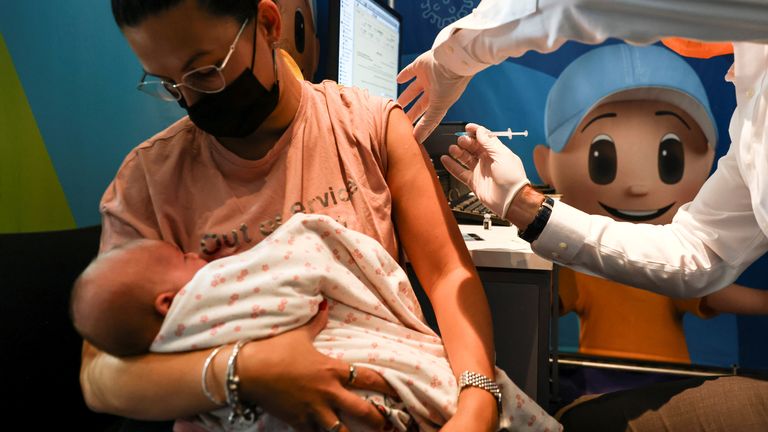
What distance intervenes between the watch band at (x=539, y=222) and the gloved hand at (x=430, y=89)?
0.37 metres

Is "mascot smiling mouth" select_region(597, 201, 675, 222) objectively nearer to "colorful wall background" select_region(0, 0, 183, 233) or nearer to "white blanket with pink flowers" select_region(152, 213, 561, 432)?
"white blanket with pink flowers" select_region(152, 213, 561, 432)

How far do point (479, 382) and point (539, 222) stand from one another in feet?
1.35

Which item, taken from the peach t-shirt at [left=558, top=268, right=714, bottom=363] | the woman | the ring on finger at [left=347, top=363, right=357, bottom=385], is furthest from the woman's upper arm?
the peach t-shirt at [left=558, top=268, right=714, bottom=363]

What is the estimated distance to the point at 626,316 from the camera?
2.50m

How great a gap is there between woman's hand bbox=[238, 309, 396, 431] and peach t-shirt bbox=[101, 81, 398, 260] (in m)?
0.28

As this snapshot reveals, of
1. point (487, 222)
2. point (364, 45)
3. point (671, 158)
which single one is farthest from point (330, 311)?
point (671, 158)

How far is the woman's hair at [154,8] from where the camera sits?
951 mm

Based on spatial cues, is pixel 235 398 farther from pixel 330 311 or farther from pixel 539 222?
pixel 539 222

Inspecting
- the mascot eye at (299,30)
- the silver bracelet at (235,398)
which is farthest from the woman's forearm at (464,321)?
the mascot eye at (299,30)

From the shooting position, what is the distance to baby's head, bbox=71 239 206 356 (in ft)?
2.94

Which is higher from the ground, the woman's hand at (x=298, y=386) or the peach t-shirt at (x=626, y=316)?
the woman's hand at (x=298, y=386)

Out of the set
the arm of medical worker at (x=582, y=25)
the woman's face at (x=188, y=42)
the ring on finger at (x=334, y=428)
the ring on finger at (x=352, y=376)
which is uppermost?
the woman's face at (x=188, y=42)

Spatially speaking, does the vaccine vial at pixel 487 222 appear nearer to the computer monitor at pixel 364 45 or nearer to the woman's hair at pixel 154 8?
the computer monitor at pixel 364 45

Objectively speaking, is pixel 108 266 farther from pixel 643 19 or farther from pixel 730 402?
pixel 730 402
